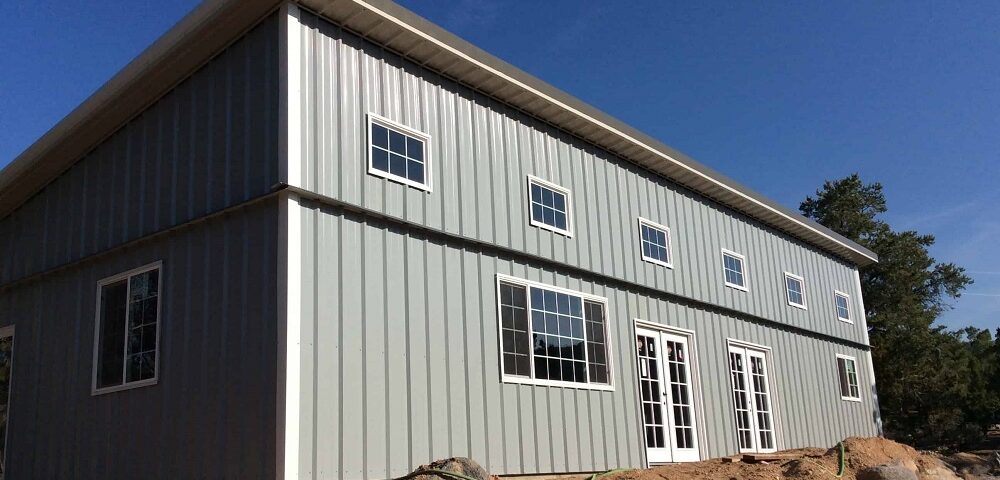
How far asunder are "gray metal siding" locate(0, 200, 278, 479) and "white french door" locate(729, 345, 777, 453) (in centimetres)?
889

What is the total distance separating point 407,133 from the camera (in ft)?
31.1

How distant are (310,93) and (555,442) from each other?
498 cm

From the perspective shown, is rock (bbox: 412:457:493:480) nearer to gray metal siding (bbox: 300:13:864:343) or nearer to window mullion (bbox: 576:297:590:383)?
gray metal siding (bbox: 300:13:864:343)

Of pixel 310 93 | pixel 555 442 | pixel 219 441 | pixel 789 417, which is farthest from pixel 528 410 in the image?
pixel 789 417

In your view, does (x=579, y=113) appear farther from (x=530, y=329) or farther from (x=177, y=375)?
(x=177, y=375)

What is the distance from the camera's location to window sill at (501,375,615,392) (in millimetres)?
9891

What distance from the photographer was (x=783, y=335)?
16547 mm

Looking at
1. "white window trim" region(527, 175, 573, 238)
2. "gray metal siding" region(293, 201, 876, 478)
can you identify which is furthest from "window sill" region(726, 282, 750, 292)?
"white window trim" region(527, 175, 573, 238)

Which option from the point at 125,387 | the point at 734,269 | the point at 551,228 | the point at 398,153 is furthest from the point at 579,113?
the point at 125,387

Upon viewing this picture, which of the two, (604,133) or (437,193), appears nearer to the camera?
(437,193)

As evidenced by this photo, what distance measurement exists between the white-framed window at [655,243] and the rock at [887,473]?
4.30m

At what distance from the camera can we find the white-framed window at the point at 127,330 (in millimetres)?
9320

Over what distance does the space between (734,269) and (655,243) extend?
110 inches

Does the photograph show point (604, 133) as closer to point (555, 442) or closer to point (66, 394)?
point (555, 442)
